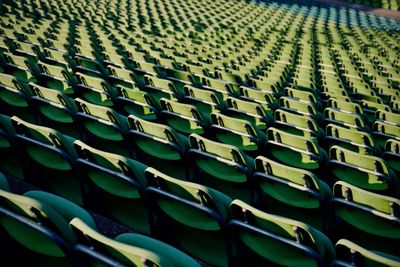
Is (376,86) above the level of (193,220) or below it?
below

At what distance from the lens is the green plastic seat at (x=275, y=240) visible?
71.6 inches

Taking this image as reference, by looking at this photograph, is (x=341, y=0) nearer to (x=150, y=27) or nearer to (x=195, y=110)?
(x=150, y=27)

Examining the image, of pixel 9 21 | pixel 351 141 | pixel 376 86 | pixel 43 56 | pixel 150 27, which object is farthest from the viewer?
pixel 150 27

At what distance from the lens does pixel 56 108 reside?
12.2ft

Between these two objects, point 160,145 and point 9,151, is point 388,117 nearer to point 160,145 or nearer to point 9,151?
point 160,145

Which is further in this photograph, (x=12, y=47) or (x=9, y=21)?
(x=9, y=21)

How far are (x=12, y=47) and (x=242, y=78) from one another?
12.9 feet

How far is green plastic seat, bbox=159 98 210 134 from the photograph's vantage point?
12.8ft

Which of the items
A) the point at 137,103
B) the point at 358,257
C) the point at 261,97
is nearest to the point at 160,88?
the point at 137,103

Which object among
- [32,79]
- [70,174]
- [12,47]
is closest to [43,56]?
[12,47]

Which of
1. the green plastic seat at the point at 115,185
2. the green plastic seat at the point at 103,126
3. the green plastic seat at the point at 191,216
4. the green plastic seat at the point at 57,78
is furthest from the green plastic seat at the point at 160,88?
the green plastic seat at the point at 191,216

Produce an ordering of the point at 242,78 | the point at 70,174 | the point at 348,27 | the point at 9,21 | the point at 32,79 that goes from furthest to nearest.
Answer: the point at 348,27
the point at 9,21
the point at 242,78
the point at 32,79
the point at 70,174

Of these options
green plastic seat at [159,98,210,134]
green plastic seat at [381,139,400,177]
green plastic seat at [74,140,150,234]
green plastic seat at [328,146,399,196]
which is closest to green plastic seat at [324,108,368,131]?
green plastic seat at [381,139,400,177]

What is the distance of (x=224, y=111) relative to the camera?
4.68 meters
